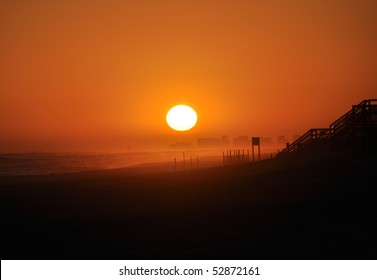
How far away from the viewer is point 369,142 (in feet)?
80.6

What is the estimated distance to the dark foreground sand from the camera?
1048 centimetres

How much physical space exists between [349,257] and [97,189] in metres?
17.6

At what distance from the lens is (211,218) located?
46.9ft

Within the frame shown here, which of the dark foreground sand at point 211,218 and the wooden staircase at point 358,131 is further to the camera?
the wooden staircase at point 358,131

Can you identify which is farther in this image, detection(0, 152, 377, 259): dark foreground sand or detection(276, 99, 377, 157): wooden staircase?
detection(276, 99, 377, 157): wooden staircase

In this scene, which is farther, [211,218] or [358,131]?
[358,131]

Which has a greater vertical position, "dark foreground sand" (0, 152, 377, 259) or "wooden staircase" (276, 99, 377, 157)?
"wooden staircase" (276, 99, 377, 157)

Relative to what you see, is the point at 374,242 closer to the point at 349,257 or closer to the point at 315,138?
the point at 349,257

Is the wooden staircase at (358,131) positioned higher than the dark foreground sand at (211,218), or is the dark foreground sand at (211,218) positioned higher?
the wooden staircase at (358,131)

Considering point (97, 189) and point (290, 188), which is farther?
point (97, 189)

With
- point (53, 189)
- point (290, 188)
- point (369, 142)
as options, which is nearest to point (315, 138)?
point (369, 142)

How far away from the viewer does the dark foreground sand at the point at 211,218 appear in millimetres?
10484

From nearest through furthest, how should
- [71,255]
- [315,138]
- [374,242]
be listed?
[374,242], [71,255], [315,138]

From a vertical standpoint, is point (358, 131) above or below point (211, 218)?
above
